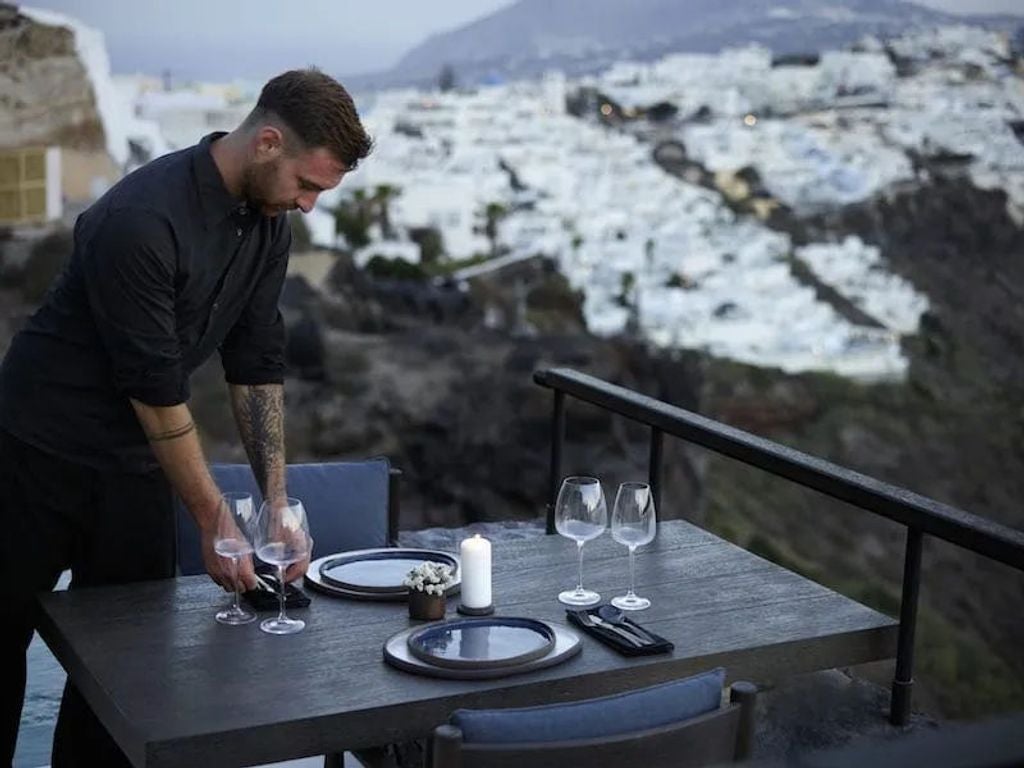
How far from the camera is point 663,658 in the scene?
5.76 feet

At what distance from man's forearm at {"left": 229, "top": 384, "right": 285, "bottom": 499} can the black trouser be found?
0.16 meters

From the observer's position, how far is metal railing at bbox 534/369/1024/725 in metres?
1.83

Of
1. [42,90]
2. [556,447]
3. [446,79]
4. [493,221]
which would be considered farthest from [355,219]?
[556,447]

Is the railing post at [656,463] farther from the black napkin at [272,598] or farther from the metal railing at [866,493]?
the black napkin at [272,598]

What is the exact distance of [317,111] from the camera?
1955 millimetres

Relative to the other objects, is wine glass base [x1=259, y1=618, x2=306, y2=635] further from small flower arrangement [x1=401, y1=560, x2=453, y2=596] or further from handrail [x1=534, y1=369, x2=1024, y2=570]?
handrail [x1=534, y1=369, x2=1024, y2=570]

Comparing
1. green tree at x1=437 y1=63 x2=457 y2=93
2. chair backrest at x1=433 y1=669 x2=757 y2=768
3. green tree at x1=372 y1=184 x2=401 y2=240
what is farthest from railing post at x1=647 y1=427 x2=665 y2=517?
green tree at x1=437 y1=63 x2=457 y2=93

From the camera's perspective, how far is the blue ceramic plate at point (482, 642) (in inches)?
66.6

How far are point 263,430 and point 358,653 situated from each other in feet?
2.04

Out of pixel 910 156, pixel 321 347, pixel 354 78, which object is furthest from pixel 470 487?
pixel 910 156

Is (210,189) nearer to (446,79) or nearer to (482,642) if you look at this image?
(482,642)

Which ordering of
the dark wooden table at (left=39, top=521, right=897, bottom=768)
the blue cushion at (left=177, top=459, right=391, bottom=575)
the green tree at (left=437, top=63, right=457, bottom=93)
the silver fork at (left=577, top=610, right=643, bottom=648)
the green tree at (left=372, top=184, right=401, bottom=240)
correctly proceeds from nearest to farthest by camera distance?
the dark wooden table at (left=39, top=521, right=897, bottom=768), the silver fork at (left=577, top=610, right=643, bottom=648), the blue cushion at (left=177, top=459, right=391, bottom=575), the green tree at (left=372, top=184, right=401, bottom=240), the green tree at (left=437, top=63, right=457, bottom=93)

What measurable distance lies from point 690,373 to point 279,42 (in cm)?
615

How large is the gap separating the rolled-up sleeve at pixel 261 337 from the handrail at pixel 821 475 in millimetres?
673
